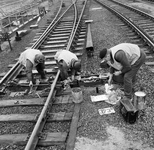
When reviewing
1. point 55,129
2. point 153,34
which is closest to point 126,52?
point 55,129

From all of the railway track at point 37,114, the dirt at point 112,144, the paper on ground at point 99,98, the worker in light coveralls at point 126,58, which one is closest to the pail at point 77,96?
the railway track at point 37,114

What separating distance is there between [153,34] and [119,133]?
6.47 metres

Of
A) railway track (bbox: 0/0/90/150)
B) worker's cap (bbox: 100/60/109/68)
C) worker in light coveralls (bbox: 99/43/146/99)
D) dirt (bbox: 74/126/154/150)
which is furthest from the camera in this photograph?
worker's cap (bbox: 100/60/109/68)

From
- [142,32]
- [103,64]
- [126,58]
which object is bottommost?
[103,64]

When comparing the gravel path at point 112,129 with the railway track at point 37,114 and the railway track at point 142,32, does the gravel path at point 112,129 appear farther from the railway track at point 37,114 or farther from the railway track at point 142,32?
the railway track at point 142,32

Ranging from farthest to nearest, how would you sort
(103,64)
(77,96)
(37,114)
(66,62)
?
(103,64) → (66,62) → (77,96) → (37,114)

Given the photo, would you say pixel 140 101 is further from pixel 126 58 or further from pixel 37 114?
pixel 37 114

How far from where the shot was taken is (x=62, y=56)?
5.06 metres

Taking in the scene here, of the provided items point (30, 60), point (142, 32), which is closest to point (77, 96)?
point (30, 60)

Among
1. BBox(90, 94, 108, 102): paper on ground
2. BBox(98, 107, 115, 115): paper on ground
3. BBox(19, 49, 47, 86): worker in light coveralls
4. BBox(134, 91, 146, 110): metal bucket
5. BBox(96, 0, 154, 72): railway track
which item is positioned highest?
BBox(19, 49, 47, 86): worker in light coveralls

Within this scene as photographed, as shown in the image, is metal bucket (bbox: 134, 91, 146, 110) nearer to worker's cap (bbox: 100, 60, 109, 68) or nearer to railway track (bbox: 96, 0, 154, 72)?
railway track (bbox: 96, 0, 154, 72)

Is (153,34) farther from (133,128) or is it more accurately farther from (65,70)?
(133,128)

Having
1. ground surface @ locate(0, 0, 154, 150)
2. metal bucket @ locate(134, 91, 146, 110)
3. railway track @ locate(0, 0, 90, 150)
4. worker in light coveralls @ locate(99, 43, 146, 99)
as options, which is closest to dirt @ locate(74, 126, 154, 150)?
ground surface @ locate(0, 0, 154, 150)

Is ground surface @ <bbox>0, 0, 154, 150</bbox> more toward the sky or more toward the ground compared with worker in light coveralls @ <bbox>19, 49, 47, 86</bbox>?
more toward the ground
